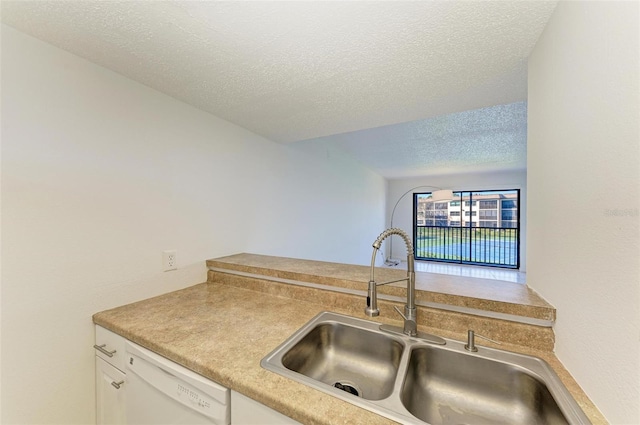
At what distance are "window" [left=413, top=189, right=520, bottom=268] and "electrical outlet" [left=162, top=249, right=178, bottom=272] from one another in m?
6.50

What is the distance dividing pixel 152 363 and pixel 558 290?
150 cm

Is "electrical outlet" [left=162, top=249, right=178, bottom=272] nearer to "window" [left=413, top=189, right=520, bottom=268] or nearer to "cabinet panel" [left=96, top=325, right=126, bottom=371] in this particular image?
"cabinet panel" [left=96, top=325, right=126, bottom=371]

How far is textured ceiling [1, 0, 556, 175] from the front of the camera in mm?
820

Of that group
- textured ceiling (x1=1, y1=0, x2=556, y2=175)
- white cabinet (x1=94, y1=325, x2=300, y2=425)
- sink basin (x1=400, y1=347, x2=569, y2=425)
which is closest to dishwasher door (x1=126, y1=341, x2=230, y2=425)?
white cabinet (x1=94, y1=325, x2=300, y2=425)

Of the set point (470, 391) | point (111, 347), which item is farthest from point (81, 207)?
point (470, 391)

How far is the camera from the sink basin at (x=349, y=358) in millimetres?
941

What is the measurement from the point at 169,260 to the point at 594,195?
1.85 metres

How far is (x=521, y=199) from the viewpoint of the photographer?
5.62m

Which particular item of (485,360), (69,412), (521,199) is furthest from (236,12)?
(521,199)

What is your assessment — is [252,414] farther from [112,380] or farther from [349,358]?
[112,380]

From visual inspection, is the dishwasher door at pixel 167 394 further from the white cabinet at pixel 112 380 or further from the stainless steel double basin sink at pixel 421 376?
the stainless steel double basin sink at pixel 421 376

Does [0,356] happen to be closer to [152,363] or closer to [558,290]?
[152,363]

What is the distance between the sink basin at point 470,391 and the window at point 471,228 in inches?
247

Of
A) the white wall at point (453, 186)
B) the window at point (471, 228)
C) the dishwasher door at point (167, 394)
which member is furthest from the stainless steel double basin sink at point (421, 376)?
the window at point (471, 228)
